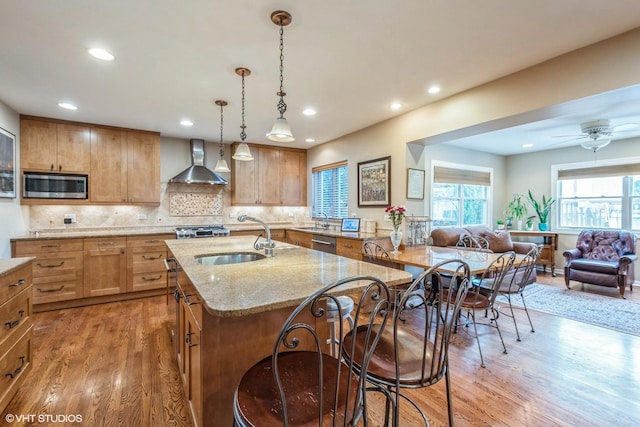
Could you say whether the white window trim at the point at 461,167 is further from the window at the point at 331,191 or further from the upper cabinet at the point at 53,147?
the upper cabinet at the point at 53,147

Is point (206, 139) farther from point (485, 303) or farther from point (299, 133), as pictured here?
point (485, 303)

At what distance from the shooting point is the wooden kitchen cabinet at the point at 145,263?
4090mm

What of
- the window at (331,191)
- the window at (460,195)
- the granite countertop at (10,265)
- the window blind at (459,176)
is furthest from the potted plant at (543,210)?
the granite countertop at (10,265)

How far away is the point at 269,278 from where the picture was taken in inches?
58.4

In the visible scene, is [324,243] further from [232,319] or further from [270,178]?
[232,319]

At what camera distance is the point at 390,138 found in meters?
4.05

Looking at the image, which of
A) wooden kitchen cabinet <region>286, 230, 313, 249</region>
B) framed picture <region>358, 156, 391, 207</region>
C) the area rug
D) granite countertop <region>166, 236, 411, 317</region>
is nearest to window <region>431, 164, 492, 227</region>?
framed picture <region>358, 156, 391, 207</region>

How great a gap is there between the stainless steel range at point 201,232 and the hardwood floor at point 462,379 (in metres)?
Result: 1.46

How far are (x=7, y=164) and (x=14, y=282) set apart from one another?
2360 millimetres

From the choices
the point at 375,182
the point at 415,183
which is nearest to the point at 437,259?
the point at 415,183

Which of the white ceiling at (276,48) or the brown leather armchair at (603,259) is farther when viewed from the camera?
the brown leather armchair at (603,259)

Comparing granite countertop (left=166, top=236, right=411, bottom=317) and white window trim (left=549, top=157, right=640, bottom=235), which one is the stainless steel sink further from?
white window trim (left=549, top=157, right=640, bottom=235)

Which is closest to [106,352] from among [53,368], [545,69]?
[53,368]

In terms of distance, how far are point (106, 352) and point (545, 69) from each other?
177 inches
